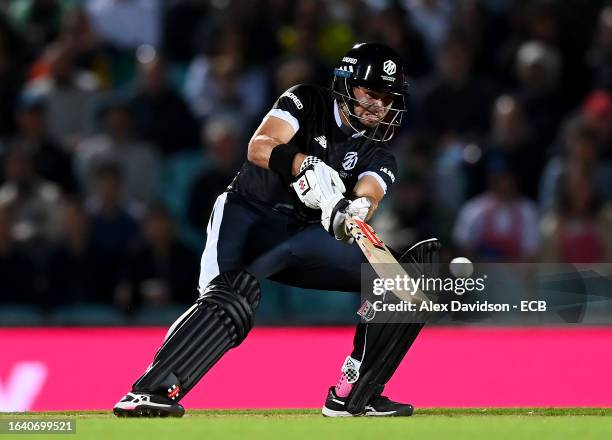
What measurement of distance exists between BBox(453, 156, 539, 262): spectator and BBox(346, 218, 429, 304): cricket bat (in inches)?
172

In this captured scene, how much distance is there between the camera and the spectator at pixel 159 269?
11.2m

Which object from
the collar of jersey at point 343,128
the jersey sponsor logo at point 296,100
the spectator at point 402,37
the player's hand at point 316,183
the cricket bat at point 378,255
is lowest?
the cricket bat at point 378,255

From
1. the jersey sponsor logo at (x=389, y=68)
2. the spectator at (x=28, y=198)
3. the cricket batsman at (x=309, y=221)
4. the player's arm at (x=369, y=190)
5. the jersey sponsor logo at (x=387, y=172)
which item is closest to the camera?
the cricket batsman at (x=309, y=221)

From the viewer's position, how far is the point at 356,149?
760 cm

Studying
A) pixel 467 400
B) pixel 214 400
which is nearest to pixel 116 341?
pixel 214 400

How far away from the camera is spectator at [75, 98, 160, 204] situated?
40.3 ft

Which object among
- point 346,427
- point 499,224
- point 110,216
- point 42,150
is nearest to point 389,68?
point 346,427

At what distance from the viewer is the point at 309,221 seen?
757cm

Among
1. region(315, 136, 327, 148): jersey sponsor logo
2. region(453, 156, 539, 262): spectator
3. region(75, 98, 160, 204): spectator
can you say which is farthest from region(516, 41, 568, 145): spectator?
region(315, 136, 327, 148): jersey sponsor logo

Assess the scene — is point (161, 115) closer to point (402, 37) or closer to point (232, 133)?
point (232, 133)

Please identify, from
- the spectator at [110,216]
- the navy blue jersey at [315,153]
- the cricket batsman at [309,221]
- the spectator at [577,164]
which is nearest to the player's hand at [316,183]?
the cricket batsman at [309,221]

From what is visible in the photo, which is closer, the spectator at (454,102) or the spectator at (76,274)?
the spectator at (76,274)

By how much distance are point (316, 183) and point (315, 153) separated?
0.62 metres

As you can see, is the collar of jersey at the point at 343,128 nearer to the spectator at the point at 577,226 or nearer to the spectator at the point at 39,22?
the spectator at the point at 577,226
